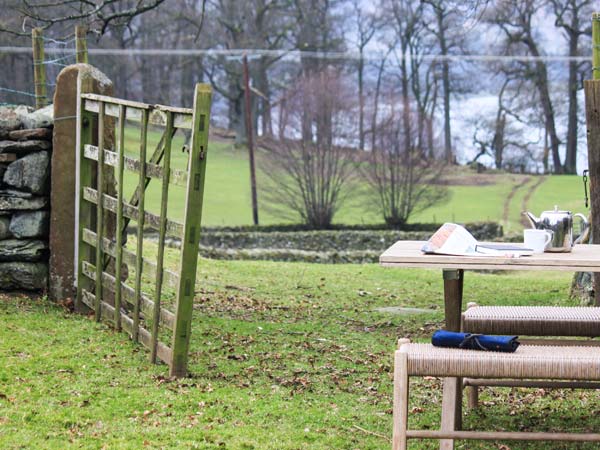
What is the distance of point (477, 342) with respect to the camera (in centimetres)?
425

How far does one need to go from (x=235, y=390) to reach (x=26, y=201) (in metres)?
3.48

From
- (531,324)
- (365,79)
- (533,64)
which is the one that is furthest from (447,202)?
(531,324)

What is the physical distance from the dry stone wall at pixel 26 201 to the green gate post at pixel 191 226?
2842 millimetres

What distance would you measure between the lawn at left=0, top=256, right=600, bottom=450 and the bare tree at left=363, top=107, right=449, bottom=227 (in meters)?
19.7

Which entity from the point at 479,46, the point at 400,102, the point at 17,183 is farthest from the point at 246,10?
the point at 17,183

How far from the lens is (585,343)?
485 cm

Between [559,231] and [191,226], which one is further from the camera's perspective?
[191,226]

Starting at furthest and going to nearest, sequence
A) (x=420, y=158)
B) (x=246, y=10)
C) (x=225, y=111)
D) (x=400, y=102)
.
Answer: (x=225, y=111) → (x=246, y=10) → (x=400, y=102) → (x=420, y=158)

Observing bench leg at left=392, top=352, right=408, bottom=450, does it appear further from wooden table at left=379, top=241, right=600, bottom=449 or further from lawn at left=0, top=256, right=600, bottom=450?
lawn at left=0, top=256, right=600, bottom=450

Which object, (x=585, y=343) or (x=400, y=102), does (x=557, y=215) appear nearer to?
(x=585, y=343)

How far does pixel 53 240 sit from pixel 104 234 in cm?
72

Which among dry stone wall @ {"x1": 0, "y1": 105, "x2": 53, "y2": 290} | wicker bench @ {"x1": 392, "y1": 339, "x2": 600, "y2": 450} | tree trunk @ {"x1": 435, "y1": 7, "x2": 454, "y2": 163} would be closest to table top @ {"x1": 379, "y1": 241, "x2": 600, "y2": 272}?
wicker bench @ {"x1": 392, "y1": 339, "x2": 600, "y2": 450}

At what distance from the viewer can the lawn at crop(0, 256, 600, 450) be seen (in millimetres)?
5094

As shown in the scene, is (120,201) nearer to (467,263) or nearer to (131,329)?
(131,329)
